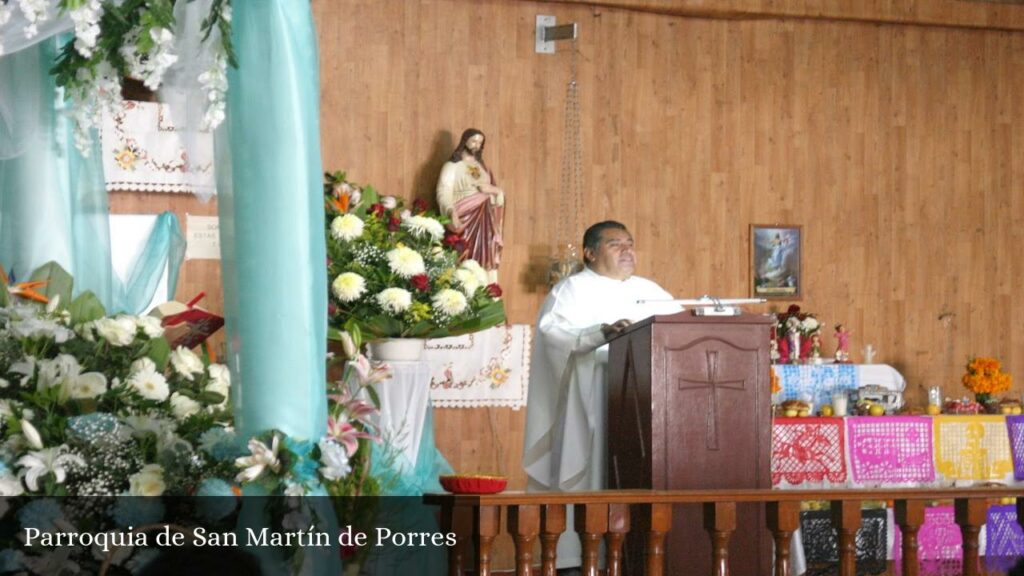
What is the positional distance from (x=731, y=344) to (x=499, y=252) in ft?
12.0

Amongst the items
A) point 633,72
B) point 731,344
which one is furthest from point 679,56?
point 731,344

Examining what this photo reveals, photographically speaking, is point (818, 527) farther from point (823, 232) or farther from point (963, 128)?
point (963, 128)

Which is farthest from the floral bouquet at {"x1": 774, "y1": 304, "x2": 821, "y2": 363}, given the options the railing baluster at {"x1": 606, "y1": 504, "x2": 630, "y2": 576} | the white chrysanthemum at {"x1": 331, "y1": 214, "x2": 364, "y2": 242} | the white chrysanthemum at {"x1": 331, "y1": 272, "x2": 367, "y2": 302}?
the railing baluster at {"x1": 606, "y1": 504, "x2": 630, "y2": 576}

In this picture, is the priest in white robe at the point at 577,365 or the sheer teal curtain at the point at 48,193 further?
the priest in white robe at the point at 577,365

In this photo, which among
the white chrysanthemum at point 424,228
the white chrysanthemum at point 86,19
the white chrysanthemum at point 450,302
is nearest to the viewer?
the white chrysanthemum at point 86,19

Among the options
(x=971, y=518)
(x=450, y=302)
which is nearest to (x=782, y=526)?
(x=971, y=518)

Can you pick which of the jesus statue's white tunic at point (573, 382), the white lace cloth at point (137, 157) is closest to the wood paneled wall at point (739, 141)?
the white lace cloth at point (137, 157)

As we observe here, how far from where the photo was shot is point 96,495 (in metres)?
3.88

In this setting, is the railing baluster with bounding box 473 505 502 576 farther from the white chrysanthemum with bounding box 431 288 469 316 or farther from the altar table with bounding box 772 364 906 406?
the altar table with bounding box 772 364 906 406

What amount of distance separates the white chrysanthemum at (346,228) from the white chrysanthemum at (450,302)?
0.53m

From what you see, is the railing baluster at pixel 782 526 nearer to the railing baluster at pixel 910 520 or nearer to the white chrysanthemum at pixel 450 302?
the railing baluster at pixel 910 520

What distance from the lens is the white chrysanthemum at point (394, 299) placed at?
6684 mm

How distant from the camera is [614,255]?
8.11 m

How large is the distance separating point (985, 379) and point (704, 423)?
4248 mm
